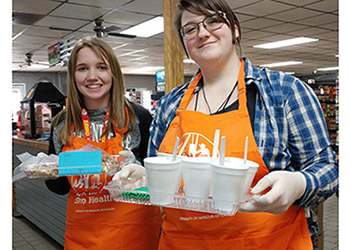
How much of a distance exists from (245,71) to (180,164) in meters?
0.47

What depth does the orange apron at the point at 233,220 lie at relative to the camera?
3.62ft

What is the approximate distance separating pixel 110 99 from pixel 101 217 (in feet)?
2.01

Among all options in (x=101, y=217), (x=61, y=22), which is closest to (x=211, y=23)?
(x=101, y=217)

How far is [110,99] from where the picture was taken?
1.79 meters

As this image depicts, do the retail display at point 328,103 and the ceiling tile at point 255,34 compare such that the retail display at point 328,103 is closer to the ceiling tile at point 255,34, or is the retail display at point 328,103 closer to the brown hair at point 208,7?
the ceiling tile at point 255,34

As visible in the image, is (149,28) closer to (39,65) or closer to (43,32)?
(43,32)

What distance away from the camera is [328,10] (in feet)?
20.3

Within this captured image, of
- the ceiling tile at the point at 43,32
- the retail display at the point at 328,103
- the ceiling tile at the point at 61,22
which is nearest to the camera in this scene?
the ceiling tile at the point at 61,22

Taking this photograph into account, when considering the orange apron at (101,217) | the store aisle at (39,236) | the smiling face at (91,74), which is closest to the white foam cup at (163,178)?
the orange apron at (101,217)

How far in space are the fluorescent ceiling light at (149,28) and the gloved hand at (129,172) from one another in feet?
18.6

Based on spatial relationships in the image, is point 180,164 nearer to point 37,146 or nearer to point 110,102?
point 110,102

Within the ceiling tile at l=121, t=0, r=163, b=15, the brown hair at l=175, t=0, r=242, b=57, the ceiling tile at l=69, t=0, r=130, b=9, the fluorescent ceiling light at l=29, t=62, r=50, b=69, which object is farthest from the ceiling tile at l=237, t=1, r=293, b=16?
the fluorescent ceiling light at l=29, t=62, r=50, b=69

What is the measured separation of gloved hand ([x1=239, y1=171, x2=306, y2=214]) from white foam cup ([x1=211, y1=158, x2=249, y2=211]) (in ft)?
0.13
